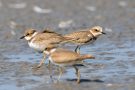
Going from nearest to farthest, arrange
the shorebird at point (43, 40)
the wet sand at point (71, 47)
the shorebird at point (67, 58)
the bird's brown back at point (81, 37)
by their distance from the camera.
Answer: the shorebird at point (67, 58) < the wet sand at point (71, 47) < the shorebird at point (43, 40) < the bird's brown back at point (81, 37)

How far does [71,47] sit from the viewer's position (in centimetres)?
1523

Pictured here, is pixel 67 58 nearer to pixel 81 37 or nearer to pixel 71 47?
pixel 81 37

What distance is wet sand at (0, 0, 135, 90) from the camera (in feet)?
35.9

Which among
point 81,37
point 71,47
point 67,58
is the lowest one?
point 67,58

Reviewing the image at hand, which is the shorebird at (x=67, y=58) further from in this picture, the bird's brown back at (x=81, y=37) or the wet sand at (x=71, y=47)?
the bird's brown back at (x=81, y=37)

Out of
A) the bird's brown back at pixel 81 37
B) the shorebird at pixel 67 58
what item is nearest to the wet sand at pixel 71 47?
the shorebird at pixel 67 58

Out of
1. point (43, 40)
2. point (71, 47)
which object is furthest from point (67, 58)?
point (71, 47)

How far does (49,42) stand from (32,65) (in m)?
0.67

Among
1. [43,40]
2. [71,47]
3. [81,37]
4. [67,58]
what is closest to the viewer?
[67,58]

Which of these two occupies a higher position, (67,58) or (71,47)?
(71,47)

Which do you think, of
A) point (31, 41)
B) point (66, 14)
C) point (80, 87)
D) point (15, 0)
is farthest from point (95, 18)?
point (80, 87)

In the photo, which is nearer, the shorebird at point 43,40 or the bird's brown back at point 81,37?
the shorebird at point 43,40

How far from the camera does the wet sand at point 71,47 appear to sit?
10938mm

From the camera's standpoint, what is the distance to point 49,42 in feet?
41.5
